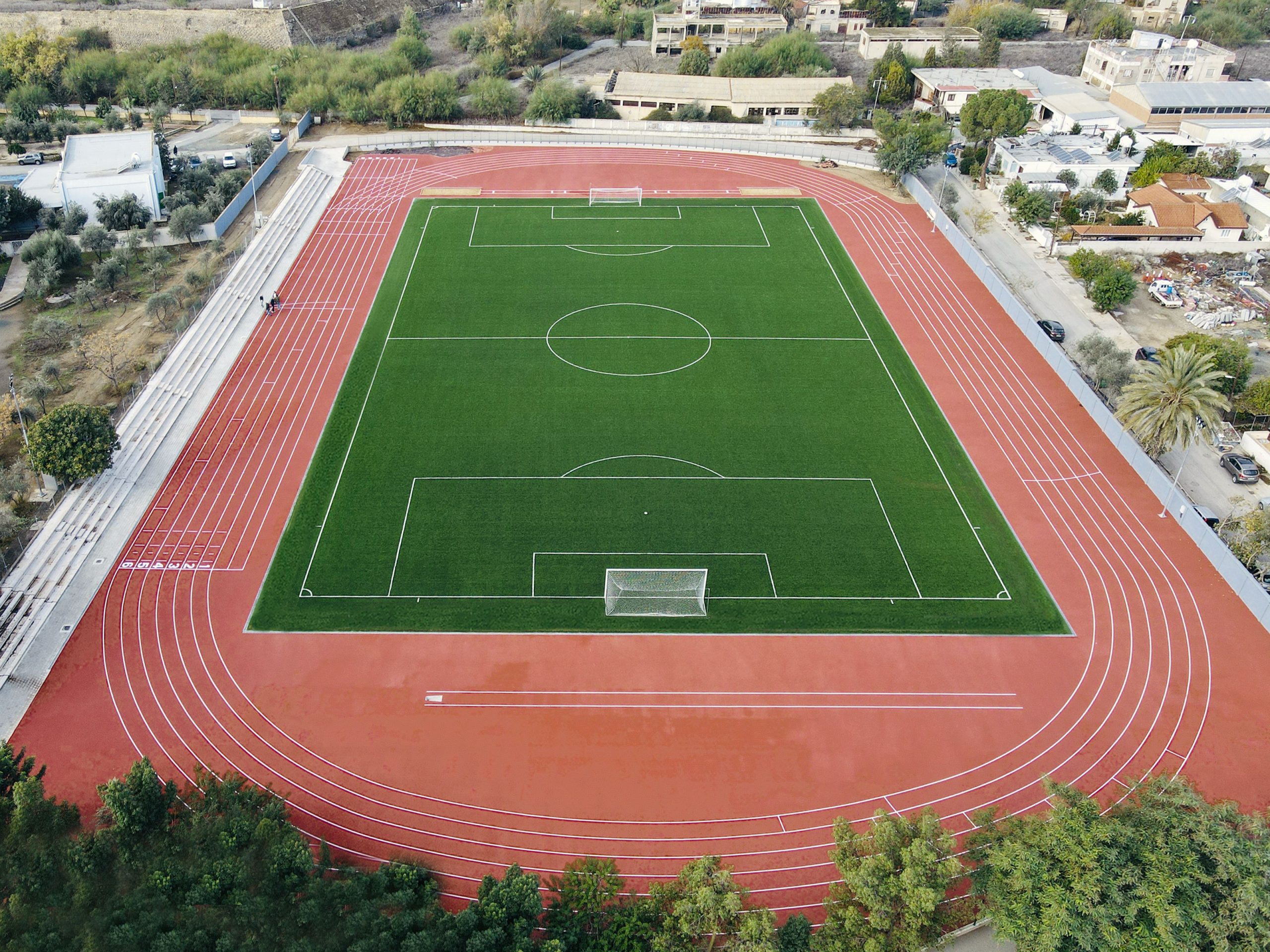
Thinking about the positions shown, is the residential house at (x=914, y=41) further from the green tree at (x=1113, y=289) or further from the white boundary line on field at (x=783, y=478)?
the green tree at (x=1113, y=289)

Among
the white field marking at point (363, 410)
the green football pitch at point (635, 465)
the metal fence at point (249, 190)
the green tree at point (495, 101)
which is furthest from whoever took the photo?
the green tree at point (495, 101)

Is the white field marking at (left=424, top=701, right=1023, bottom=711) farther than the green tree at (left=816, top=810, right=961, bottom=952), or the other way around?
the white field marking at (left=424, top=701, right=1023, bottom=711)

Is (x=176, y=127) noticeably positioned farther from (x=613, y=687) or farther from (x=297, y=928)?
(x=297, y=928)

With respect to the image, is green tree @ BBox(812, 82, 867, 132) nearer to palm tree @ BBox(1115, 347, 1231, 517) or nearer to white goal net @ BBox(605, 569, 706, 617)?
palm tree @ BBox(1115, 347, 1231, 517)

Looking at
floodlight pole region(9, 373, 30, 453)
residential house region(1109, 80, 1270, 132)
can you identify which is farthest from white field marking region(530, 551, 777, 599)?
residential house region(1109, 80, 1270, 132)

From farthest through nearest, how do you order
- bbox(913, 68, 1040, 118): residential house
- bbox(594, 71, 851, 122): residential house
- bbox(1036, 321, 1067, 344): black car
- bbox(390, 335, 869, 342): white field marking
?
bbox(594, 71, 851, 122): residential house, bbox(913, 68, 1040, 118): residential house, bbox(1036, 321, 1067, 344): black car, bbox(390, 335, 869, 342): white field marking

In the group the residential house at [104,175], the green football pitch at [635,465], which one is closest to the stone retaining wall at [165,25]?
the residential house at [104,175]
